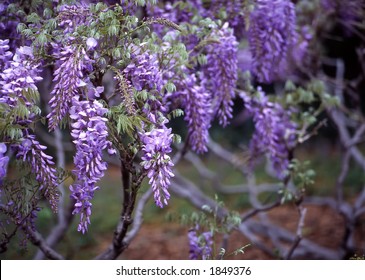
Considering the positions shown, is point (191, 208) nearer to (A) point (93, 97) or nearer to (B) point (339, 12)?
(B) point (339, 12)

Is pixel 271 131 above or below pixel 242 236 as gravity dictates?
above

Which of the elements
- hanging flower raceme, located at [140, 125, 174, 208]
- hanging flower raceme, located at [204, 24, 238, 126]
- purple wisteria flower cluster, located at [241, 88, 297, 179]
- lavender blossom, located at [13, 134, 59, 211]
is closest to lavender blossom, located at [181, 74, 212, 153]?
hanging flower raceme, located at [204, 24, 238, 126]

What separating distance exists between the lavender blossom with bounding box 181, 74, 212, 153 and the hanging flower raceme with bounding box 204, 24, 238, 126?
146mm

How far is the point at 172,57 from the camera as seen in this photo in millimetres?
2842

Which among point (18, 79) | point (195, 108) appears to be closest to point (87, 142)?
point (18, 79)

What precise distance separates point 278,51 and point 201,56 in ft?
2.96

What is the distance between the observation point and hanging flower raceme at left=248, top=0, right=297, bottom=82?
11.6ft

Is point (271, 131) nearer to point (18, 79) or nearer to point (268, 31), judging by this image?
point (268, 31)

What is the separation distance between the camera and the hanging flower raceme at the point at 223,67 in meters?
3.14

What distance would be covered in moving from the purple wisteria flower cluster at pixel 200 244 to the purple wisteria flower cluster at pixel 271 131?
83 cm

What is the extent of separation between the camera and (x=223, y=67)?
322 centimetres

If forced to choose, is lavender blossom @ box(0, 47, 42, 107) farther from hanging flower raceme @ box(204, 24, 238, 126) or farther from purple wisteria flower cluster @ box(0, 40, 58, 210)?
hanging flower raceme @ box(204, 24, 238, 126)

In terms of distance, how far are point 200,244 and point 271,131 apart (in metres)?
0.99

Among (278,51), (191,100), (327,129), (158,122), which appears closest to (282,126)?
(278,51)
